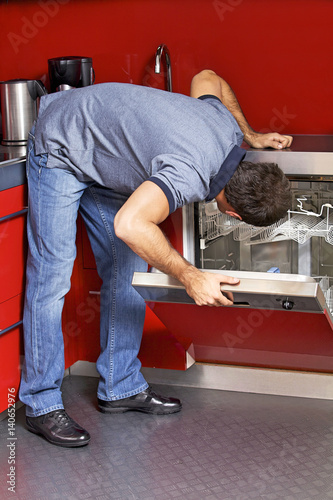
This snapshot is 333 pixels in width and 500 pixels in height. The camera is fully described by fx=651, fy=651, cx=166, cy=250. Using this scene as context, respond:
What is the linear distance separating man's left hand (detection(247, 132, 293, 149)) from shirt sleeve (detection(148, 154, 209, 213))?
52 centimetres

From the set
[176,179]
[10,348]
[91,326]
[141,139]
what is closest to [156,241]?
[176,179]

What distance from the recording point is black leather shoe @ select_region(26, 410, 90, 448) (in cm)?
222

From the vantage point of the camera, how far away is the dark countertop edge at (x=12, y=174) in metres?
2.08

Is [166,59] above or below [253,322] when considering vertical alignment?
above

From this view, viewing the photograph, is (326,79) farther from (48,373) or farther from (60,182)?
(48,373)

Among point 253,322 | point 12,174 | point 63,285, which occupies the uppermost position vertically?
point 12,174

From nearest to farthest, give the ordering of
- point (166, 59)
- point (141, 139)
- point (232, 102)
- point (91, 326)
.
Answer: point (141, 139) → point (232, 102) → point (166, 59) → point (91, 326)

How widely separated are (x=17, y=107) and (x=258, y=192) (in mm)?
1061

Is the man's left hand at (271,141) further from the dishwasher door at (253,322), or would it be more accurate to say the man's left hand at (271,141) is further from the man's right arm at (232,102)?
the dishwasher door at (253,322)

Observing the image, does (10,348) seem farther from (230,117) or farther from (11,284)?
(230,117)

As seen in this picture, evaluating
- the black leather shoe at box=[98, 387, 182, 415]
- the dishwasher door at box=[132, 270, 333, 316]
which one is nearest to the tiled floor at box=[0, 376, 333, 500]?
the black leather shoe at box=[98, 387, 182, 415]

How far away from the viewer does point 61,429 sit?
223 centimetres

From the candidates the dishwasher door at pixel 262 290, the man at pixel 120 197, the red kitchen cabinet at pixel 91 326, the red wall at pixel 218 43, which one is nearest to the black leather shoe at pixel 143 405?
the man at pixel 120 197

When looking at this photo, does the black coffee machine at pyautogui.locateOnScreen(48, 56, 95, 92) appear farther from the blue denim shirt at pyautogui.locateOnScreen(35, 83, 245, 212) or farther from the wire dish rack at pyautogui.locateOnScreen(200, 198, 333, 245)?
the wire dish rack at pyautogui.locateOnScreen(200, 198, 333, 245)
